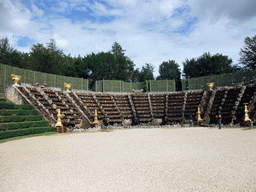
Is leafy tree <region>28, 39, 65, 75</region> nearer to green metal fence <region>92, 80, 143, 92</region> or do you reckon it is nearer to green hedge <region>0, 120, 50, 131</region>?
green metal fence <region>92, 80, 143, 92</region>

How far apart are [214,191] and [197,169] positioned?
1.45m

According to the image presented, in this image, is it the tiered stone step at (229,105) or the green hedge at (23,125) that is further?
the tiered stone step at (229,105)

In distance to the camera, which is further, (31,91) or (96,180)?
(31,91)

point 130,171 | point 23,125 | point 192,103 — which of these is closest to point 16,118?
point 23,125

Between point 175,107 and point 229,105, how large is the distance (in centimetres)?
657

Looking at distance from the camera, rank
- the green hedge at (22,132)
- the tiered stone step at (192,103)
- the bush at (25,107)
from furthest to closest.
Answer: the tiered stone step at (192,103) < the bush at (25,107) < the green hedge at (22,132)

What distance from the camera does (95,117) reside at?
2066 centimetres

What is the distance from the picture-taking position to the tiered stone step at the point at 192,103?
76.4 feet

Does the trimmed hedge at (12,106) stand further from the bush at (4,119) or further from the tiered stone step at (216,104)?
the tiered stone step at (216,104)

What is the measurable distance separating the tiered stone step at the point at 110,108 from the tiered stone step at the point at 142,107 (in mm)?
2926

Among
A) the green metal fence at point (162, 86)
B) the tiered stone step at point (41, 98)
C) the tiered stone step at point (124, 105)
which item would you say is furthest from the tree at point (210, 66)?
the tiered stone step at point (41, 98)

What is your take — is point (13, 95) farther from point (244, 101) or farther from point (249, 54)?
point (249, 54)

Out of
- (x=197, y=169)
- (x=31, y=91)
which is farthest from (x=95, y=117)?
(x=197, y=169)

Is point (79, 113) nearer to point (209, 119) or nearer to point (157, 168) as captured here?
point (209, 119)
